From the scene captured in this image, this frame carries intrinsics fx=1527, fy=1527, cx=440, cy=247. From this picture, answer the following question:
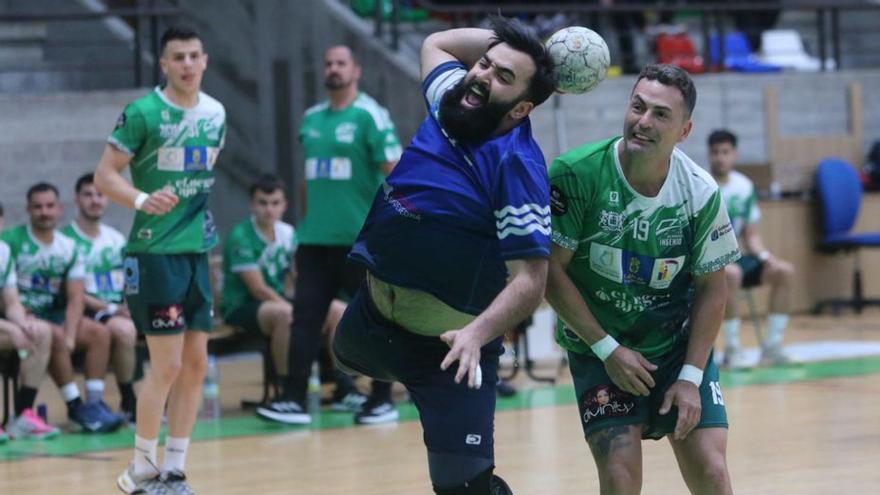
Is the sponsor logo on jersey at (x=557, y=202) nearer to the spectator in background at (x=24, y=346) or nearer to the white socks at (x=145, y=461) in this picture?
the white socks at (x=145, y=461)

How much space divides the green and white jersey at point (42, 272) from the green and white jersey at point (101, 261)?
330 millimetres

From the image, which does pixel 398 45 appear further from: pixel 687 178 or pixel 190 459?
pixel 687 178

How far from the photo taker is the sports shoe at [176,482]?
6695 millimetres

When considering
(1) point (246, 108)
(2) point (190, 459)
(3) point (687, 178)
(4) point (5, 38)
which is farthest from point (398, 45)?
(3) point (687, 178)

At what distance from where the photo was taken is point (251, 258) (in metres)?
10.0

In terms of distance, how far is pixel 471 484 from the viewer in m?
4.84

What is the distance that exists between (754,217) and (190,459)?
205 inches

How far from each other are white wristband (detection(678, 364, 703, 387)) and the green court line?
4.07 m

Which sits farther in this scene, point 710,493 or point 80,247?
point 80,247

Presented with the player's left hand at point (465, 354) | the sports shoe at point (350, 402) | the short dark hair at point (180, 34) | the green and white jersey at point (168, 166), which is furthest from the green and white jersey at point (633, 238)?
the sports shoe at point (350, 402)

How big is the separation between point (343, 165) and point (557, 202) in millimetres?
4612

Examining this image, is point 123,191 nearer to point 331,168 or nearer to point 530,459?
point 530,459

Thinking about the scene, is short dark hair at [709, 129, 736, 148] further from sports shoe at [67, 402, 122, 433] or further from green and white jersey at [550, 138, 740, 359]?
green and white jersey at [550, 138, 740, 359]

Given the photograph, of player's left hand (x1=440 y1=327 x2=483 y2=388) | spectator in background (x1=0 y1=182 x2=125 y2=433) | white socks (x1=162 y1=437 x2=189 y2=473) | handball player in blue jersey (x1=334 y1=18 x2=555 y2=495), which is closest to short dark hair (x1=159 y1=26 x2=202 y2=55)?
white socks (x1=162 y1=437 x2=189 y2=473)
